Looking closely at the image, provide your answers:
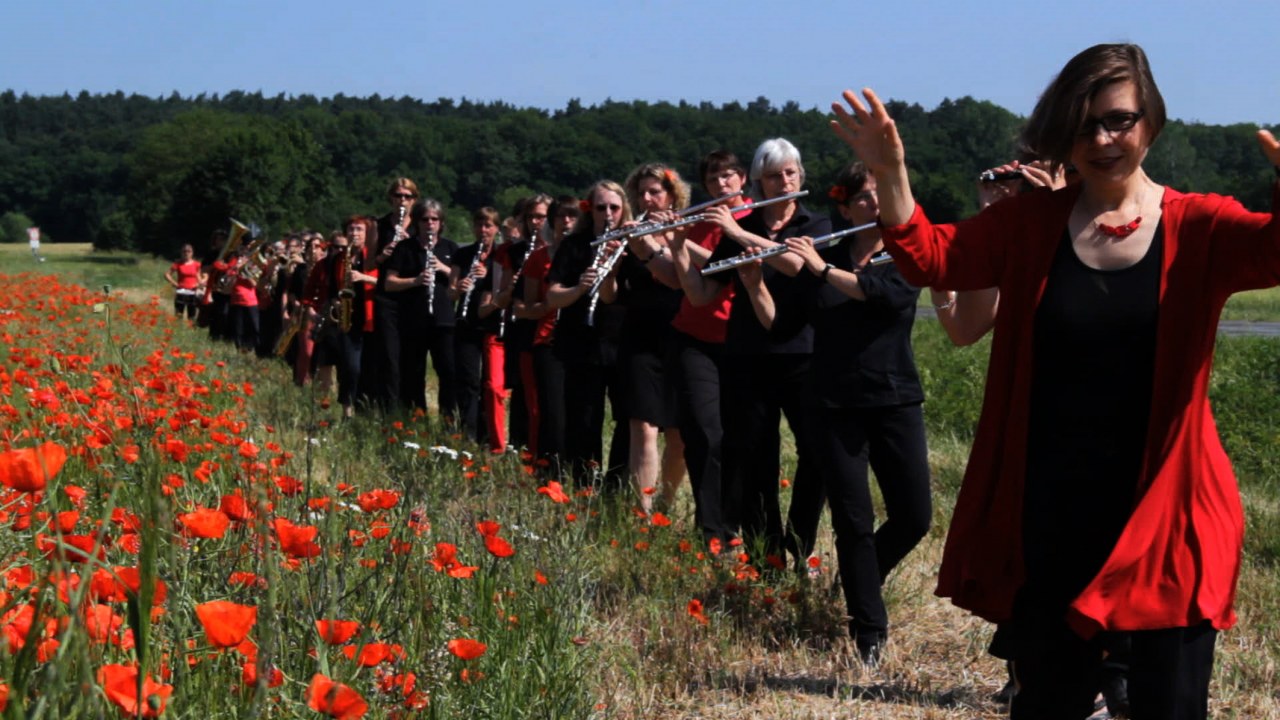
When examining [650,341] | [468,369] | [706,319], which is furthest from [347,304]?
[706,319]

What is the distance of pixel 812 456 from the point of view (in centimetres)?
570

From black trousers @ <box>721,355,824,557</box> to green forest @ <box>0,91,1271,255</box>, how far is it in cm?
2722

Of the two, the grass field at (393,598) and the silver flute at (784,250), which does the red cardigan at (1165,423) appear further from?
the silver flute at (784,250)

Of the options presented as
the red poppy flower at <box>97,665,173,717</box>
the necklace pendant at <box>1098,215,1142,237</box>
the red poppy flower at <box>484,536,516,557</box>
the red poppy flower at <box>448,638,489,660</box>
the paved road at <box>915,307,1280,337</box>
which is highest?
the necklace pendant at <box>1098,215,1142,237</box>

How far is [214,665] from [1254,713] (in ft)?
11.0

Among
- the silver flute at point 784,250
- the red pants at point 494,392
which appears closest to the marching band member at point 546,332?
the red pants at point 494,392

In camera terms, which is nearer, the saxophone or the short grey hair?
the short grey hair

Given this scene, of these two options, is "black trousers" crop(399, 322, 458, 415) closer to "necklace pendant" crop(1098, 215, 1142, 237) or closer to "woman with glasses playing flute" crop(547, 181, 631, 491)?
"woman with glasses playing flute" crop(547, 181, 631, 491)

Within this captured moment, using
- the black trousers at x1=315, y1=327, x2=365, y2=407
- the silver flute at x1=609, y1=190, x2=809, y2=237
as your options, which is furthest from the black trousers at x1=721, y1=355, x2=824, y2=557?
the black trousers at x1=315, y1=327, x2=365, y2=407

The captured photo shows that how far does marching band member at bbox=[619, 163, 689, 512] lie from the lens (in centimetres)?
774

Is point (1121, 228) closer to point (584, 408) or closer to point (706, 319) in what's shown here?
point (706, 319)

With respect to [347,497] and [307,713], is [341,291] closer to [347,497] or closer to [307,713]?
[347,497]

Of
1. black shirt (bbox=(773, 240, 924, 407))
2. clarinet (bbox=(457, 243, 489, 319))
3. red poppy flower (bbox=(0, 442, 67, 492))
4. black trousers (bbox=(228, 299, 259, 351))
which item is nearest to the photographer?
red poppy flower (bbox=(0, 442, 67, 492))

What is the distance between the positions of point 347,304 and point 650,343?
5.93 metres
